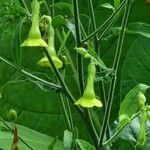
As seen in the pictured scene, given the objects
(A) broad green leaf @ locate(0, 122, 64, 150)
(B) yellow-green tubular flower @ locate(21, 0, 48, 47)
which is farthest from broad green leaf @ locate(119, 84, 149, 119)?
(A) broad green leaf @ locate(0, 122, 64, 150)

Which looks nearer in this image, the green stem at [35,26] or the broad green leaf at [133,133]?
the green stem at [35,26]

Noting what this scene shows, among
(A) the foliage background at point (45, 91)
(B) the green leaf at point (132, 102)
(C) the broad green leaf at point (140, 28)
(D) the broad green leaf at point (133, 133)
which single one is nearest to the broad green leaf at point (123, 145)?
(D) the broad green leaf at point (133, 133)

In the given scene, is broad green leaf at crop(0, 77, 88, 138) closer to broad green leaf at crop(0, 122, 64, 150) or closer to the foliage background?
the foliage background

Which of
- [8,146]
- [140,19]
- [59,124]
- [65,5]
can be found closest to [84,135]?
[59,124]

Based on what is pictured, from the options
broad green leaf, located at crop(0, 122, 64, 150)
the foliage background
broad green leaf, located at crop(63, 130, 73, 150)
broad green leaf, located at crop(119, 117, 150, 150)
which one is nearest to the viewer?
broad green leaf, located at crop(63, 130, 73, 150)

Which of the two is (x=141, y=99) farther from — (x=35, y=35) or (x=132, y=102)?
(x=35, y=35)

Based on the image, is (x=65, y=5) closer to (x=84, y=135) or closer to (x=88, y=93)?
(x=88, y=93)

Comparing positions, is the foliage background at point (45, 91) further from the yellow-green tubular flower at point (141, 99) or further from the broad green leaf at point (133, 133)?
the yellow-green tubular flower at point (141, 99)

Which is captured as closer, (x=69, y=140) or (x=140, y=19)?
(x=69, y=140)

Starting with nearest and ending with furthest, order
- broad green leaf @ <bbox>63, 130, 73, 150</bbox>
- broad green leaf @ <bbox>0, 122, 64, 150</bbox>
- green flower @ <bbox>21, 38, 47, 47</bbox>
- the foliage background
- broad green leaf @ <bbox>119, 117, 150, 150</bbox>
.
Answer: green flower @ <bbox>21, 38, 47, 47</bbox>, broad green leaf @ <bbox>63, 130, 73, 150</bbox>, broad green leaf @ <bbox>119, 117, 150, 150</bbox>, broad green leaf @ <bbox>0, 122, 64, 150</bbox>, the foliage background

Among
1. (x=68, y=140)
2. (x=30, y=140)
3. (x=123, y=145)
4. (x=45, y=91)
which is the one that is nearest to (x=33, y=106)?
(x=45, y=91)

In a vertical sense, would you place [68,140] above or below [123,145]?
above
